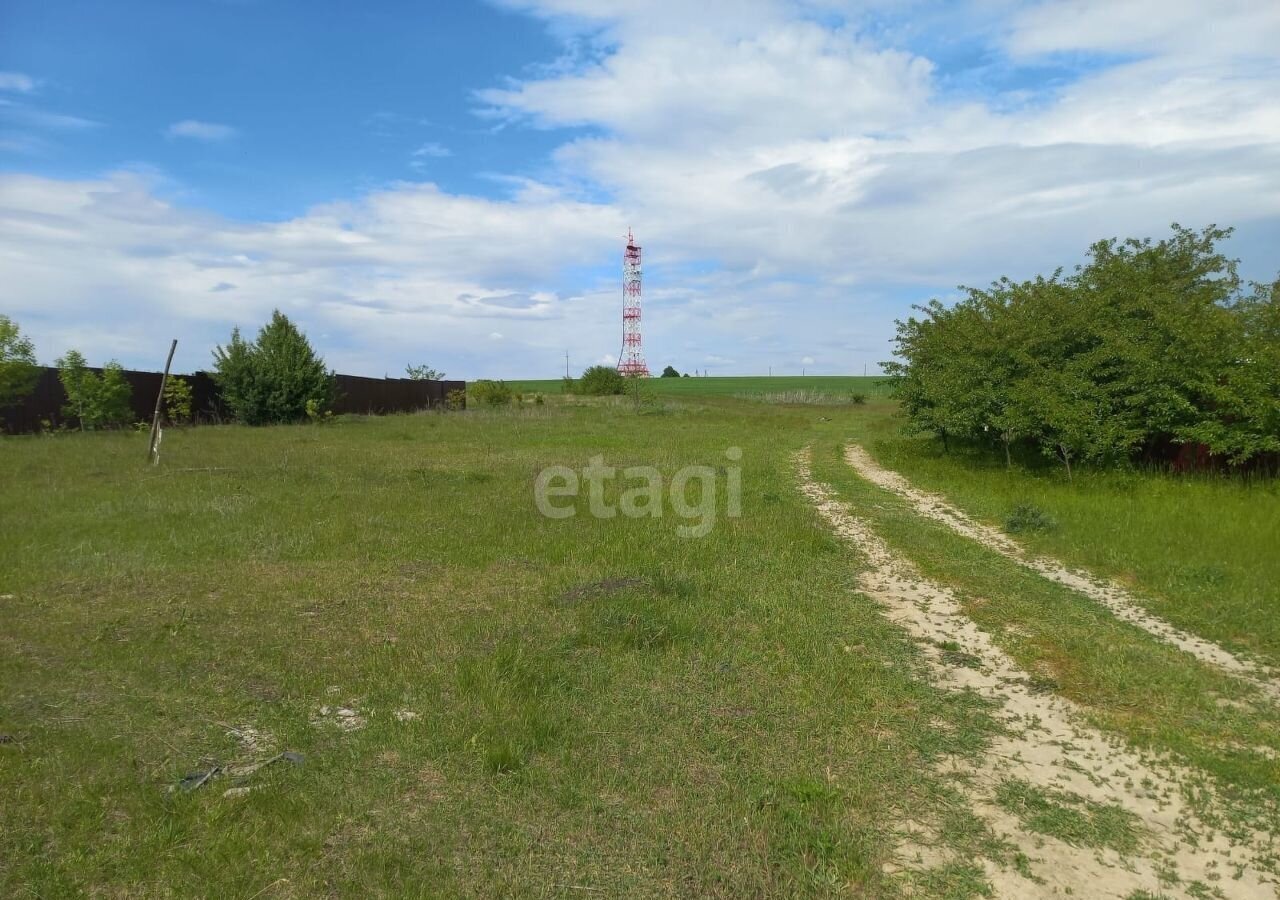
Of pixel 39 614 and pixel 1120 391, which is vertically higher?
pixel 1120 391

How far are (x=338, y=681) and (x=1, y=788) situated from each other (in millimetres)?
1530

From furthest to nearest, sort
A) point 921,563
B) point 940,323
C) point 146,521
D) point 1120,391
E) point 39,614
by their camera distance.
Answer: point 940,323 < point 1120,391 < point 146,521 < point 921,563 < point 39,614

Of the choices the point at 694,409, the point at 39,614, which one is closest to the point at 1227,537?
the point at 39,614

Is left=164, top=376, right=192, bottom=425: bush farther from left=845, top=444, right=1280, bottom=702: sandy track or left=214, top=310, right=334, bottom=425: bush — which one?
left=845, top=444, right=1280, bottom=702: sandy track

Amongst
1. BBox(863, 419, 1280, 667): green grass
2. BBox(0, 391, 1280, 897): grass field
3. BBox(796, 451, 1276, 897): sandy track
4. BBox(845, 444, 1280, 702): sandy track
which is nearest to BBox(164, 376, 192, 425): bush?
BBox(0, 391, 1280, 897): grass field

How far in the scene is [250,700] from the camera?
4.08m

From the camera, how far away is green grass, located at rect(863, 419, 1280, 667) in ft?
18.9

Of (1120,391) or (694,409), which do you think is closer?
(1120,391)

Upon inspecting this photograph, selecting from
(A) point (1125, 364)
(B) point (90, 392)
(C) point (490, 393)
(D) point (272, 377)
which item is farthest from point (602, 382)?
(A) point (1125, 364)

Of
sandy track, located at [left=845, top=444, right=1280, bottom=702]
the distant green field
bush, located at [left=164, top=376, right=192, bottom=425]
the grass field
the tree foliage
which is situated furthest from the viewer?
the distant green field

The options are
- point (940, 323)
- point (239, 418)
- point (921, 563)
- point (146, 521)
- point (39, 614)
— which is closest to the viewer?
point (39, 614)

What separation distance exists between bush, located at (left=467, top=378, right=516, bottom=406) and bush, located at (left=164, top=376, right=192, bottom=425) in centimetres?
1487

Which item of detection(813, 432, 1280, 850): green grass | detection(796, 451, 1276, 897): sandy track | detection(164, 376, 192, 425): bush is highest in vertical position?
→ detection(164, 376, 192, 425): bush

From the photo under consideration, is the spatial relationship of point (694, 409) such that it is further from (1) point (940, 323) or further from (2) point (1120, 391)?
(2) point (1120, 391)
